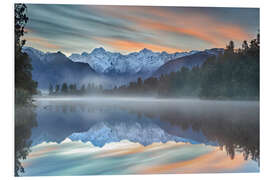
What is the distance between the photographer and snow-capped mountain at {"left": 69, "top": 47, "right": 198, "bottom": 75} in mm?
6375

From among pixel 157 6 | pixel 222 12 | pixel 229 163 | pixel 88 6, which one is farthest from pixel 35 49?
pixel 229 163

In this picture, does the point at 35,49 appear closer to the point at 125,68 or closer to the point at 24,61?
the point at 24,61

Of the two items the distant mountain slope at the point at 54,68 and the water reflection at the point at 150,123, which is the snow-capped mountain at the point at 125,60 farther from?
the water reflection at the point at 150,123

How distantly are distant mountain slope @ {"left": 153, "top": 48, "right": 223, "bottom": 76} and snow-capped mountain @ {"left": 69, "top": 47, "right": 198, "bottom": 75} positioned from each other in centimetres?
9

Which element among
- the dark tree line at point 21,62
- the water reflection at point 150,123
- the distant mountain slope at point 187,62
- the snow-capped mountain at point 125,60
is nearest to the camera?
the dark tree line at point 21,62

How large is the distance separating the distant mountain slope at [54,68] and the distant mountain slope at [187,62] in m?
1.53

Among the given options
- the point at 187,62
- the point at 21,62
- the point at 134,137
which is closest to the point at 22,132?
the point at 21,62

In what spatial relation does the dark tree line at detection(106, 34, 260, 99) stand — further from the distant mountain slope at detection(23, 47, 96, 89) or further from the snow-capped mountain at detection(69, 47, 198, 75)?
the distant mountain slope at detection(23, 47, 96, 89)

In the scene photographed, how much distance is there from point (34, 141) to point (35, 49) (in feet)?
5.68

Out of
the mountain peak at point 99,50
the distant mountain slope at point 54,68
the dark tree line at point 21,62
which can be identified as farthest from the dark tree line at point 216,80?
the dark tree line at point 21,62

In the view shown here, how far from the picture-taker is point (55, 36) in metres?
6.12

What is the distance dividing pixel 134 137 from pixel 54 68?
2135 mm

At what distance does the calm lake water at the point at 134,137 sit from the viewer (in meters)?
5.74

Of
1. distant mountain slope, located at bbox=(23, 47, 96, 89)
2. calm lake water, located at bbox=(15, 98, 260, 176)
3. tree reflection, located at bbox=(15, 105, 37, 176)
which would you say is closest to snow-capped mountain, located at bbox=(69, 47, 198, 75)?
distant mountain slope, located at bbox=(23, 47, 96, 89)
